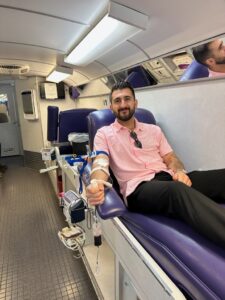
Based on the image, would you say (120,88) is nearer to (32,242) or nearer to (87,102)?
(32,242)

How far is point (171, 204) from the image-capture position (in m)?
1.25

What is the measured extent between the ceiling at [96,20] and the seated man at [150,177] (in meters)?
0.52

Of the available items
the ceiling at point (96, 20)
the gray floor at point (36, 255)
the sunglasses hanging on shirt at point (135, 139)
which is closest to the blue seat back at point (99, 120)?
the sunglasses hanging on shirt at point (135, 139)

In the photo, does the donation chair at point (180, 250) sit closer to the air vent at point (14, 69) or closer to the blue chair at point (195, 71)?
the blue chair at point (195, 71)

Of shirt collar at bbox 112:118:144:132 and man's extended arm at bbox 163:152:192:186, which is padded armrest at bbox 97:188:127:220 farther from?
shirt collar at bbox 112:118:144:132

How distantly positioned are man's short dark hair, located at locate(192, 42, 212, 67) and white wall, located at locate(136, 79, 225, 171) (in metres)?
0.16

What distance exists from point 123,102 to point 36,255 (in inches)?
66.5

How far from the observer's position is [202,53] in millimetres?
1627

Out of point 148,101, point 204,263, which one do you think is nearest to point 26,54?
point 148,101

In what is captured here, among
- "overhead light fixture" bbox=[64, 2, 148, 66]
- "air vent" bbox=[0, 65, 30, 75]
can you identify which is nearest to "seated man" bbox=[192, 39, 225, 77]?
"overhead light fixture" bbox=[64, 2, 148, 66]

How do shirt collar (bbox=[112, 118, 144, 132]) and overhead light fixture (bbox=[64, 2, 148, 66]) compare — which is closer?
overhead light fixture (bbox=[64, 2, 148, 66])

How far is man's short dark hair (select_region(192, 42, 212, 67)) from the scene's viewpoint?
1.58 meters

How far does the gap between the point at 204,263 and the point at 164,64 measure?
1691 mm

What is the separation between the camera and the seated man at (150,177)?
3.62 ft
